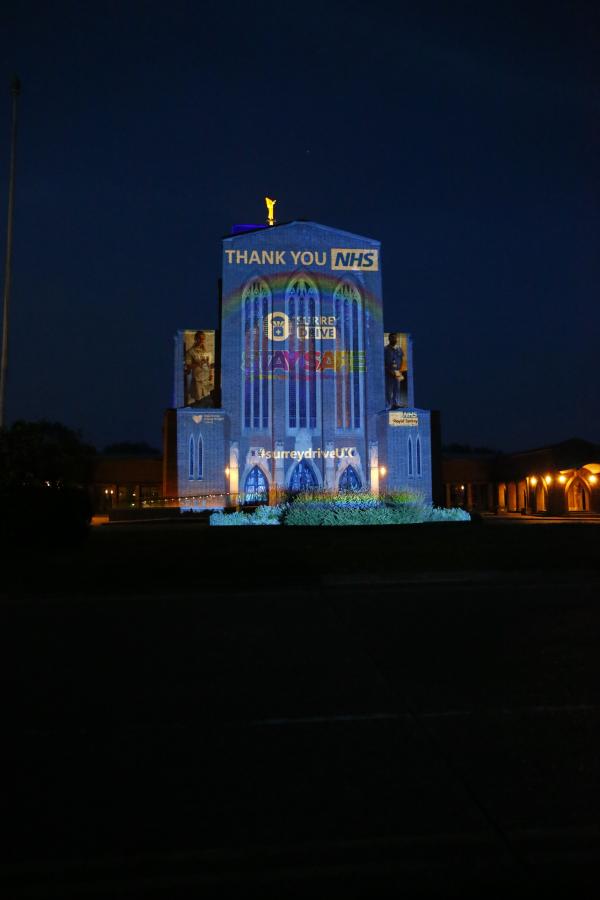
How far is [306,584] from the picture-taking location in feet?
43.6

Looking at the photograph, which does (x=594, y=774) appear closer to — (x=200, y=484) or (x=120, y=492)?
(x=200, y=484)

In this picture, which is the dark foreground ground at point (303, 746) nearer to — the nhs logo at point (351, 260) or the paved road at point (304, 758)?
the paved road at point (304, 758)

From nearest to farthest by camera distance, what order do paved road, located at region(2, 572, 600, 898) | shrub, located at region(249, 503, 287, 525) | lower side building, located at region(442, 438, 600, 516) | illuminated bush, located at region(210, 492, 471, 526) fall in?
paved road, located at region(2, 572, 600, 898) < illuminated bush, located at region(210, 492, 471, 526) < shrub, located at region(249, 503, 287, 525) < lower side building, located at region(442, 438, 600, 516)

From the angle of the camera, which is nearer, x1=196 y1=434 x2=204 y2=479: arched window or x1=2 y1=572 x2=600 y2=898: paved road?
x1=2 y1=572 x2=600 y2=898: paved road

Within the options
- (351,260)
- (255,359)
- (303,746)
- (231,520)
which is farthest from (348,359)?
(303,746)

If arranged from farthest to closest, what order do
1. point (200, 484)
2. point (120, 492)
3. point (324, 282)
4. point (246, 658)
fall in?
point (120, 492)
point (324, 282)
point (200, 484)
point (246, 658)

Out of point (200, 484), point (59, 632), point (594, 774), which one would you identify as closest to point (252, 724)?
point (594, 774)

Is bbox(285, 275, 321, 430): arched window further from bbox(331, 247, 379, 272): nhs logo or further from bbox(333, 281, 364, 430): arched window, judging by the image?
bbox(331, 247, 379, 272): nhs logo

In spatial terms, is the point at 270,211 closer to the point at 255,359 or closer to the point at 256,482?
the point at 255,359

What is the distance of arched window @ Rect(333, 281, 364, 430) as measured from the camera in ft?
172

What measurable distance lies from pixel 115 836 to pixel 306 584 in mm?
9508

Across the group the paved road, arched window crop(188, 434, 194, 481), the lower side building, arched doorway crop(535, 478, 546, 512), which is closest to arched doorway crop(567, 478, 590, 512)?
the lower side building

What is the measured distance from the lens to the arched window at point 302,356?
51.9 metres

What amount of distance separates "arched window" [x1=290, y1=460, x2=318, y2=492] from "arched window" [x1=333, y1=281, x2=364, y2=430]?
3741mm
